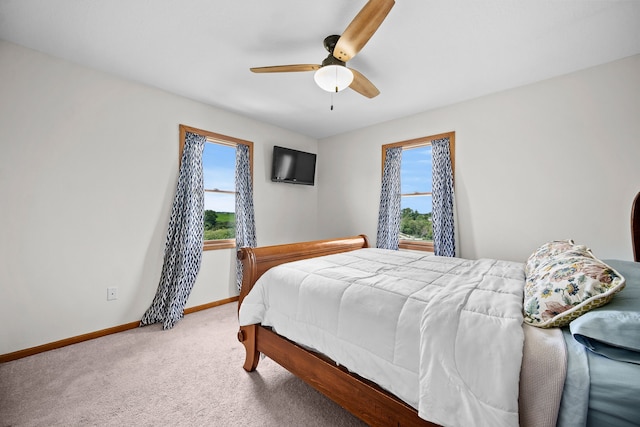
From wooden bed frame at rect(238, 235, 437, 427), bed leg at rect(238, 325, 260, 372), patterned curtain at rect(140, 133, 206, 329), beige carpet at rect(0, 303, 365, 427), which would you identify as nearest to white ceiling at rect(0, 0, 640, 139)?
patterned curtain at rect(140, 133, 206, 329)

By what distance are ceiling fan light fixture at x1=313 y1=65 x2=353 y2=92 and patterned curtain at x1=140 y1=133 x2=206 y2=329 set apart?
1.94 meters

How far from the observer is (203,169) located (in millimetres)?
3135

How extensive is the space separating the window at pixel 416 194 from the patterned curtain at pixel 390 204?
105 mm

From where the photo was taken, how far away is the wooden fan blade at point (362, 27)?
53.1 inches

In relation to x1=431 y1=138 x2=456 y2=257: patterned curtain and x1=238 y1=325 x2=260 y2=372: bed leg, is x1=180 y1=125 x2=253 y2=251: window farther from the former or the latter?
x1=431 y1=138 x2=456 y2=257: patterned curtain

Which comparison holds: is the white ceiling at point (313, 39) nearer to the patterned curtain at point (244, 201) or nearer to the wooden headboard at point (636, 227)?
the patterned curtain at point (244, 201)

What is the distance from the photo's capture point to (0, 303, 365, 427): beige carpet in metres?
1.45

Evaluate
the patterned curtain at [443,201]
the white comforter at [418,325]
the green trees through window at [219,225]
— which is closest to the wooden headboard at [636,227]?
the white comforter at [418,325]

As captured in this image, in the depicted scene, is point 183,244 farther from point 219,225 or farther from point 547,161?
point 547,161

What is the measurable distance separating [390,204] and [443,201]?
72cm

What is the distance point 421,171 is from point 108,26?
11.7 ft

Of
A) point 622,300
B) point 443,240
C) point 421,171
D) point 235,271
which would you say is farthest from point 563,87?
point 235,271

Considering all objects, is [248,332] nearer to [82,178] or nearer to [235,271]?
[235,271]

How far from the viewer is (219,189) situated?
3.42 metres
